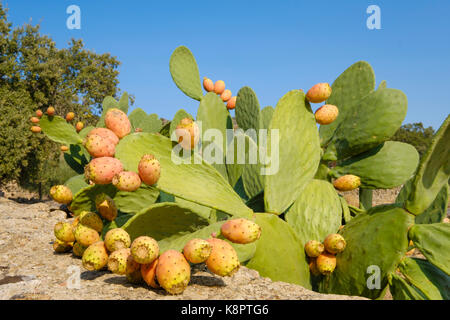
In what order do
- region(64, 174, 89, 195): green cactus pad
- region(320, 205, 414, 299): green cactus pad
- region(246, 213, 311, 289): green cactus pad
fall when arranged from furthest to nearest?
region(64, 174, 89, 195): green cactus pad → region(246, 213, 311, 289): green cactus pad → region(320, 205, 414, 299): green cactus pad

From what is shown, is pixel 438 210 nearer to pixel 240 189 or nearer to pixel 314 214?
pixel 314 214

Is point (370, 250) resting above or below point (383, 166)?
below

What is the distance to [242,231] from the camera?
1.31 m

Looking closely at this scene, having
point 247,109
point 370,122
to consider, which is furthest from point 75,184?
point 370,122

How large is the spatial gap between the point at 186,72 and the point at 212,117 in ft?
2.05

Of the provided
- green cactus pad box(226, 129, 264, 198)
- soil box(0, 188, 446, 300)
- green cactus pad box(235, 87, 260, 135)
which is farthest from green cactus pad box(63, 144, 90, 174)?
green cactus pad box(226, 129, 264, 198)

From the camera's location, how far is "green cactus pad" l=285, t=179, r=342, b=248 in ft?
6.45

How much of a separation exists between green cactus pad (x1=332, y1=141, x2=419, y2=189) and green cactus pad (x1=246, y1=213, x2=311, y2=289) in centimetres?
85

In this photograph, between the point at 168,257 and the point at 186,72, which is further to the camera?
the point at 186,72

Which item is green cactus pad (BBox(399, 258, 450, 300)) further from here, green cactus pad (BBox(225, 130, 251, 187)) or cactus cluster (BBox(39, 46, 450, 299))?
green cactus pad (BBox(225, 130, 251, 187))

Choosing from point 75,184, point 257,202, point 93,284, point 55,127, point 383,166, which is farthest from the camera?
point 75,184

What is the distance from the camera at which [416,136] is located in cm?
1877
